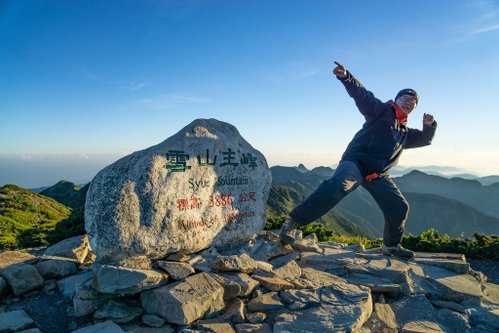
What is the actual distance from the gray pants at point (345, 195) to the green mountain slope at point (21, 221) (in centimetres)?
894

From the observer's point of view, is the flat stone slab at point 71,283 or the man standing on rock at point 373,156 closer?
the flat stone slab at point 71,283

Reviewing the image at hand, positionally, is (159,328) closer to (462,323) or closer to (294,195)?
(462,323)

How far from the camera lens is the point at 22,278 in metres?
5.63

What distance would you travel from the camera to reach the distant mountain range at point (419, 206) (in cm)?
11924

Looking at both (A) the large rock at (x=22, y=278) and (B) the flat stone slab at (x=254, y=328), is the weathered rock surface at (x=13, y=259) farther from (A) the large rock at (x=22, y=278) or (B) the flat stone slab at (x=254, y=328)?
(B) the flat stone slab at (x=254, y=328)

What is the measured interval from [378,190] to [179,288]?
4.36m

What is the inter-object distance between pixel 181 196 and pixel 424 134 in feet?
17.3

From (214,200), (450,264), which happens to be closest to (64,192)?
(214,200)

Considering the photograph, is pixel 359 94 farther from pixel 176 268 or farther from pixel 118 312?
pixel 118 312

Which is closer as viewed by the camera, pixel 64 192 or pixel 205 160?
pixel 205 160

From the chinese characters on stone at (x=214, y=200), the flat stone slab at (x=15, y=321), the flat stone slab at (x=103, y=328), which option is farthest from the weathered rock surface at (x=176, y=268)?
the flat stone slab at (x=15, y=321)

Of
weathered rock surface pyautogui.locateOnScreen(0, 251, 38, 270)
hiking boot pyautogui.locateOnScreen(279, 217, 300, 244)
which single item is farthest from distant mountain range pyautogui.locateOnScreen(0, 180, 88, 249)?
hiking boot pyautogui.locateOnScreen(279, 217, 300, 244)

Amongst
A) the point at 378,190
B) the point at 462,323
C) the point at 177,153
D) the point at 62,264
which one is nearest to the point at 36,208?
the point at 62,264

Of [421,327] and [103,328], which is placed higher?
[103,328]
